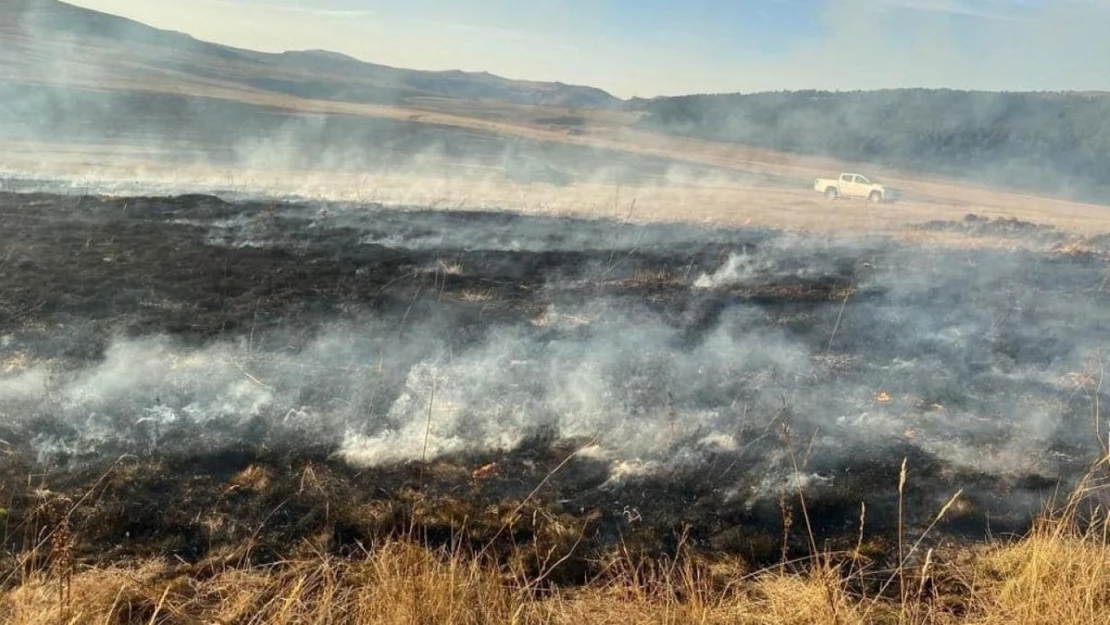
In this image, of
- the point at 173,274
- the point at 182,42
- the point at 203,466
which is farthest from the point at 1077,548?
the point at 182,42

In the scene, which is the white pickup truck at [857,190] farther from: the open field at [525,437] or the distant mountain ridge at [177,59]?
the distant mountain ridge at [177,59]

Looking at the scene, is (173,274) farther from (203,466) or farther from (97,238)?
(203,466)

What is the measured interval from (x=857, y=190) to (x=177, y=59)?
93.5ft

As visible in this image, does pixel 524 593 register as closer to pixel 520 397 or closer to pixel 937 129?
pixel 520 397

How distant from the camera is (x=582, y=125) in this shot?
29297 millimetres

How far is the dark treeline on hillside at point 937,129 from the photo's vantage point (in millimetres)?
25172

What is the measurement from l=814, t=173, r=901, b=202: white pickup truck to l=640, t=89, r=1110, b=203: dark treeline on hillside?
27.4 feet

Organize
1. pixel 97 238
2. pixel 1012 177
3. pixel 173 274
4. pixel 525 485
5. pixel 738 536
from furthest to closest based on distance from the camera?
pixel 1012 177, pixel 97 238, pixel 173 274, pixel 525 485, pixel 738 536

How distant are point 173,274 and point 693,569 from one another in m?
6.03

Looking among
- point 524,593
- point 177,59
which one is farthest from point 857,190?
point 177,59

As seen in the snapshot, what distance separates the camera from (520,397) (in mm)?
4660

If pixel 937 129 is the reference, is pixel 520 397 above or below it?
below

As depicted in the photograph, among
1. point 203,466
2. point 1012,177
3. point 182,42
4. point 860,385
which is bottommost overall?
point 203,466

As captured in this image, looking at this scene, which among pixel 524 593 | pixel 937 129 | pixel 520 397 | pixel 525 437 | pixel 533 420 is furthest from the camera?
pixel 937 129
